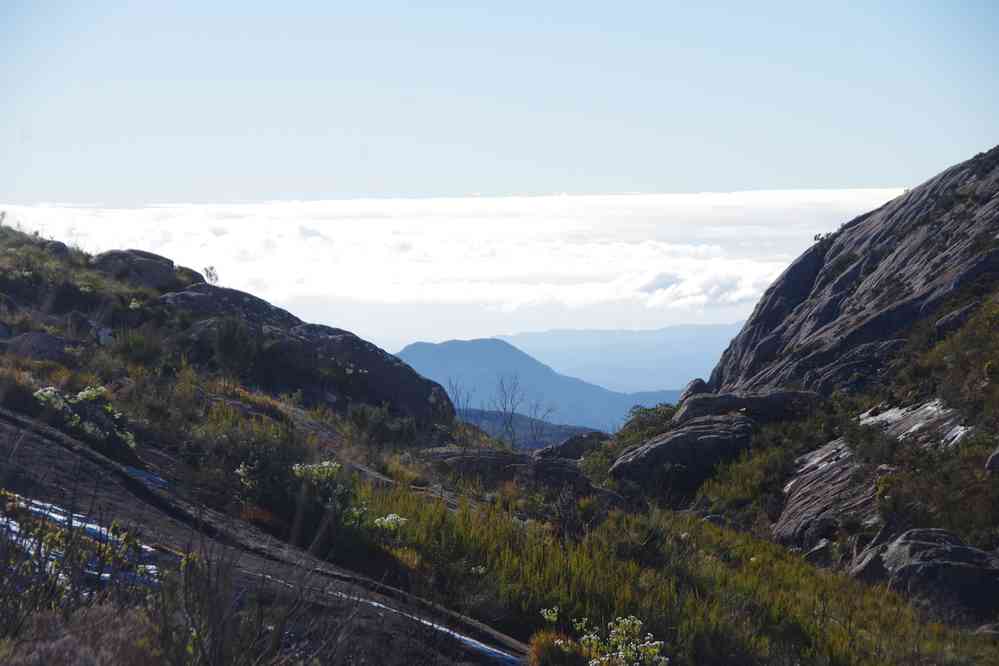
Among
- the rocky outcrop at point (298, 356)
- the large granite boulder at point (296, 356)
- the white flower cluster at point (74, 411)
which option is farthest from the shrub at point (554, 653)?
the large granite boulder at point (296, 356)

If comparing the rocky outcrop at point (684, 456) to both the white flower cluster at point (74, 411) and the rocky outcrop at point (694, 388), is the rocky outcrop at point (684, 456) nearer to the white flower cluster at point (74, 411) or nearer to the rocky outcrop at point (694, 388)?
the rocky outcrop at point (694, 388)

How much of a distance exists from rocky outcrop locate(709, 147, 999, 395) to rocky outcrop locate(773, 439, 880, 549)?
4254 millimetres

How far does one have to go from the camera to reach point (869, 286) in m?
26.9

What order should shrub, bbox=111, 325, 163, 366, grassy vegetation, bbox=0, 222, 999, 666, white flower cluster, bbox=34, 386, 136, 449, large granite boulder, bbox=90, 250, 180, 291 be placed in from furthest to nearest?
large granite boulder, bbox=90, 250, 180, 291
shrub, bbox=111, 325, 163, 366
white flower cluster, bbox=34, 386, 136, 449
grassy vegetation, bbox=0, 222, 999, 666

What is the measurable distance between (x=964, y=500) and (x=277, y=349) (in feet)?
48.6

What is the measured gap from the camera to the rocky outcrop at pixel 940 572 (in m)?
12.4

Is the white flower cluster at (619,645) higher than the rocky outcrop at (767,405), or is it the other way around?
A: the rocky outcrop at (767,405)

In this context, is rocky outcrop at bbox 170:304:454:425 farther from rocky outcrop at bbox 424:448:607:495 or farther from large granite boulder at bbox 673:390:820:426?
large granite boulder at bbox 673:390:820:426

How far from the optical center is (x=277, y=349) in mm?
22750

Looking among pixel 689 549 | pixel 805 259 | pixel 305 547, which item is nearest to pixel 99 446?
pixel 305 547

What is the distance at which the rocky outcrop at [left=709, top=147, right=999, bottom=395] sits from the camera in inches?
912

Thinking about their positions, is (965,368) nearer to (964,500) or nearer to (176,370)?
(964,500)

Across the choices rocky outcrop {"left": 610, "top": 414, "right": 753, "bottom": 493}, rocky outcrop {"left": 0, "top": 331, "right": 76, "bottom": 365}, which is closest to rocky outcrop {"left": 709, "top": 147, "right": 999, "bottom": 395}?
rocky outcrop {"left": 610, "top": 414, "right": 753, "bottom": 493}

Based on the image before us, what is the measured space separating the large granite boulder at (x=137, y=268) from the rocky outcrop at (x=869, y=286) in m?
16.8
